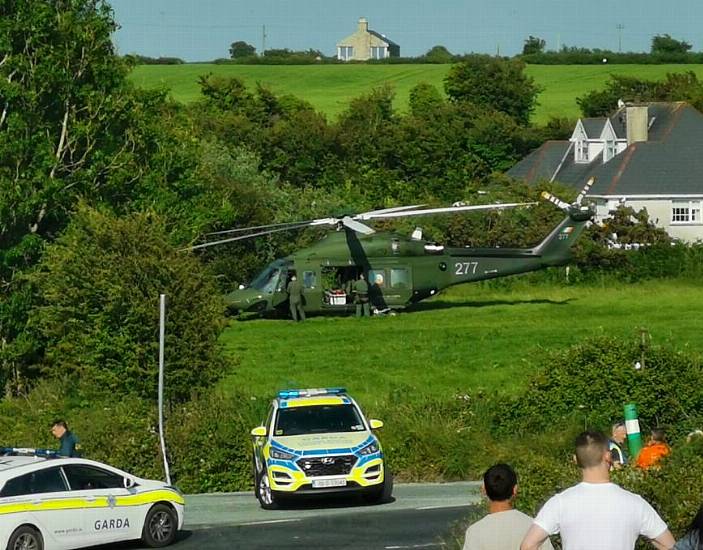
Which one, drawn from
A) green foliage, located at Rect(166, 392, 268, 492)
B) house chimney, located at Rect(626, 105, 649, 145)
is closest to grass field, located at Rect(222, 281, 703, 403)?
green foliage, located at Rect(166, 392, 268, 492)

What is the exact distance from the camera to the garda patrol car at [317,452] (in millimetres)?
20906

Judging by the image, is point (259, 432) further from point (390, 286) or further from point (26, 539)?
point (390, 286)

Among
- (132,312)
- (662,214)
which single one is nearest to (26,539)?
(132,312)

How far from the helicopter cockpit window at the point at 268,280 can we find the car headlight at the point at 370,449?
79.9 ft

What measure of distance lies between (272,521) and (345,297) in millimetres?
A: 26272

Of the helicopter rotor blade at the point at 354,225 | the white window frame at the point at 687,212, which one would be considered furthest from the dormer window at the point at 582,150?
the helicopter rotor blade at the point at 354,225

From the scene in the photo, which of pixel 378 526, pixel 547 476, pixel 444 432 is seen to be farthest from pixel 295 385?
pixel 547 476

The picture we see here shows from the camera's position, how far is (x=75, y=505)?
57.8 ft

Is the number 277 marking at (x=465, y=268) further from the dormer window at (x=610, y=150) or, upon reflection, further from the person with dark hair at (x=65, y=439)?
the dormer window at (x=610, y=150)

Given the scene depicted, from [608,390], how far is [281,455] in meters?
8.20

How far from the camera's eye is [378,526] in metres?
19.6

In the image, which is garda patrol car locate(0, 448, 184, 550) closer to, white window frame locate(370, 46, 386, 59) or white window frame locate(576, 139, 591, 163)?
white window frame locate(576, 139, 591, 163)

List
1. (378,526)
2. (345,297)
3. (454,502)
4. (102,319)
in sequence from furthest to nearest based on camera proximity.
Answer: (345,297)
(102,319)
(454,502)
(378,526)

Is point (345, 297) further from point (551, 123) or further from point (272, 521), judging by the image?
point (551, 123)
